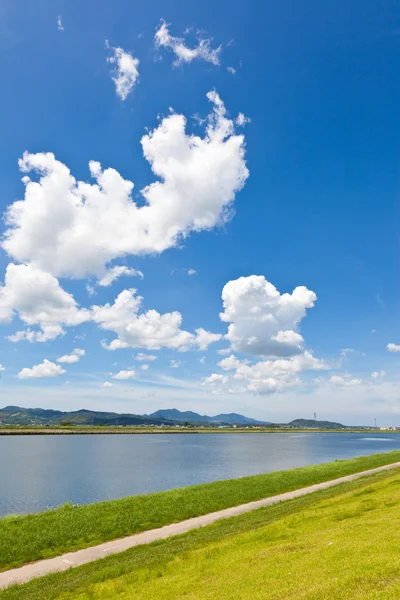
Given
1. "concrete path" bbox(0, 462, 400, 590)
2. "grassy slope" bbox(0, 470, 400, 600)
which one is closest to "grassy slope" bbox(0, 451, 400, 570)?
"concrete path" bbox(0, 462, 400, 590)

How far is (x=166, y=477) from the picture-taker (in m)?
72.6

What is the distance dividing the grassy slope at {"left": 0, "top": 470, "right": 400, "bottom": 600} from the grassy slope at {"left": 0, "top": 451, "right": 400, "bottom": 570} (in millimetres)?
6229

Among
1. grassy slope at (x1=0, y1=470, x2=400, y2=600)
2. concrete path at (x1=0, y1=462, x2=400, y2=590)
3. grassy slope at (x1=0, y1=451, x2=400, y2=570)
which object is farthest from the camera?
grassy slope at (x1=0, y1=451, x2=400, y2=570)

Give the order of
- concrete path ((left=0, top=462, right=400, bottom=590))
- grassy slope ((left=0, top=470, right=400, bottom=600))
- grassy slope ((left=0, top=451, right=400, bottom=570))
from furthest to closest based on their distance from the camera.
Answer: grassy slope ((left=0, top=451, right=400, bottom=570)) → concrete path ((left=0, top=462, right=400, bottom=590)) → grassy slope ((left=0, top=470, right=400, bottom=600))

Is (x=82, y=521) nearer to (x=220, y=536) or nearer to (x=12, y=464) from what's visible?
(x=220, y=536)

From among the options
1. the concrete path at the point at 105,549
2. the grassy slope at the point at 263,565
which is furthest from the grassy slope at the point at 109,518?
the grassy slope at the point at 263,565

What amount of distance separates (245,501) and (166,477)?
33183 mm

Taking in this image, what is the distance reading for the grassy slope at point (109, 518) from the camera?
28812mm

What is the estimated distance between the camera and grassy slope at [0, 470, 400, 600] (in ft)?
44.5

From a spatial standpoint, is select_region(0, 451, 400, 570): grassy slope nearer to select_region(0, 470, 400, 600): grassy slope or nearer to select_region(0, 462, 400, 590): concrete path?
select_region(0, 462, 400, 590): concrete path

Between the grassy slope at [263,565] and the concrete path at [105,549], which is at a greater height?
the grassy slope at [263,565]

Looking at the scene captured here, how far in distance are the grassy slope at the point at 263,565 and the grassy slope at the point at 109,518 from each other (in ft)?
20.4

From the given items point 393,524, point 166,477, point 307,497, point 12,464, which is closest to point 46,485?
point 166,477

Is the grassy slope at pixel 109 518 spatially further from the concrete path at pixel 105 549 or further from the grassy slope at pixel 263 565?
the grassy slope at pixel 263 565
